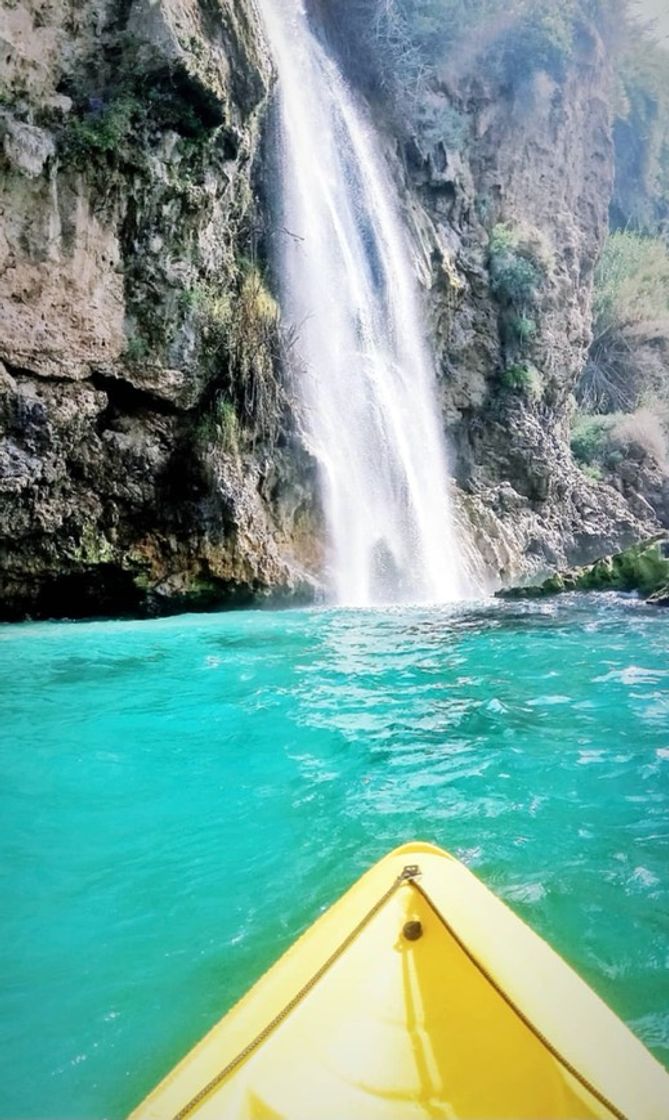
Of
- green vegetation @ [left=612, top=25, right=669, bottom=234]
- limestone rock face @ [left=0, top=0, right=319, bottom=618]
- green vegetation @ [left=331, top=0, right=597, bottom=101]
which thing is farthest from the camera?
green vegetation @ [left=612, top=25, right=669, bottom=234]

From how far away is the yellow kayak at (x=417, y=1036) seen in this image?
128 centimetres

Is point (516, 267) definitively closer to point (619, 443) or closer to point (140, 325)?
point (619, 443)

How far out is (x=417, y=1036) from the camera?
4.89 ft

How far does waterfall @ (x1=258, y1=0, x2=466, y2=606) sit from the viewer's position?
1267 cm

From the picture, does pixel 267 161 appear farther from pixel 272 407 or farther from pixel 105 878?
pixel 105 878

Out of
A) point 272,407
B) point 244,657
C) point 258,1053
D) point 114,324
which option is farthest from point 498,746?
point 272,407

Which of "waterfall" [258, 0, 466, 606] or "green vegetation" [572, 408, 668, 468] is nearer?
"waterfall" [258, 0, 466, 606]

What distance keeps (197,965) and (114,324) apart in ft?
29.4

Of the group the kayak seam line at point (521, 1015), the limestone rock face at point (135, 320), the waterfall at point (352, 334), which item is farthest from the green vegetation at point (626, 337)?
the kayak seam line at point (521, 1015)

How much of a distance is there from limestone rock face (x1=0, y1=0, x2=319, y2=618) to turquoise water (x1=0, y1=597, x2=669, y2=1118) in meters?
4.13

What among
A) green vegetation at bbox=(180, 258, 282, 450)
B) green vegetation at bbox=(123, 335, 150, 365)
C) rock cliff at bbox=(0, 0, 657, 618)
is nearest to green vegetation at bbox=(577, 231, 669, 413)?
rock cliff at bbox=(0, 0, 657, 618)

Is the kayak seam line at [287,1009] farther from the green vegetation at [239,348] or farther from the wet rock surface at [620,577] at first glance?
the wet rock surface at [620,577]

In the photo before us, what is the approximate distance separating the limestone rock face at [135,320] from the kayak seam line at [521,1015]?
8.68 meters

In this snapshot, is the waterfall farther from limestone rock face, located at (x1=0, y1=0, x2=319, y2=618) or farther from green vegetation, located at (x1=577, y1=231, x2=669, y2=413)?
green vegetation, located at (x1=577, y1=231, x2=669, y2=413)
